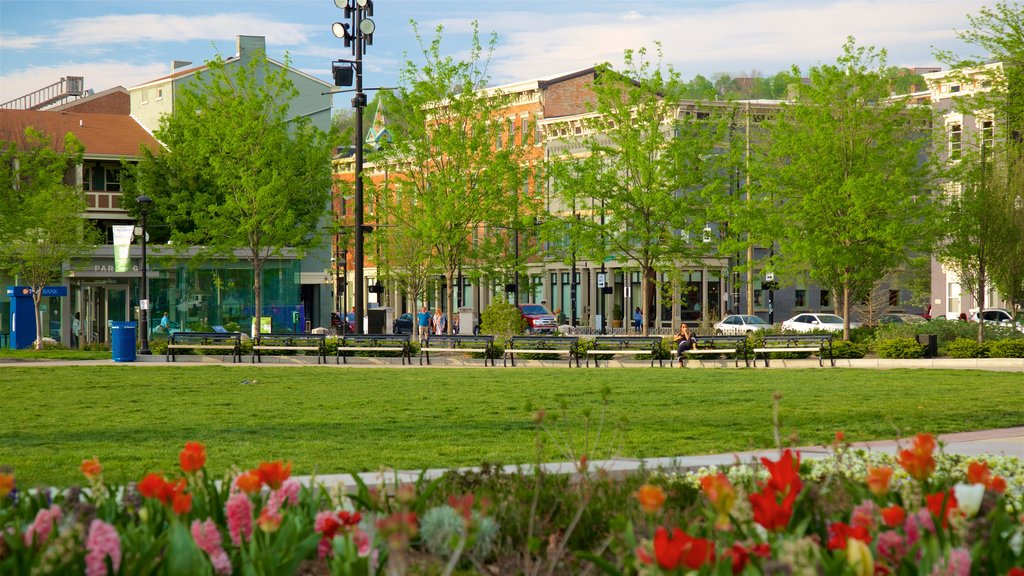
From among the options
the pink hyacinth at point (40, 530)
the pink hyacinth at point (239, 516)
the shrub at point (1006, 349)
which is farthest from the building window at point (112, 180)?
the pink hyacinth at point (239, 516)

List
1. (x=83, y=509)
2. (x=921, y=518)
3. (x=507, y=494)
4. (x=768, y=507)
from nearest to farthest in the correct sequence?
(x=768, y=507) < (x=921, y=518) < (x=83, y=509) < (x=507, y=494)

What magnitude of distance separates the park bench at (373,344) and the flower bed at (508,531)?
2900 cm

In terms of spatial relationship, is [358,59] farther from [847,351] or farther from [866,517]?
[866,517]

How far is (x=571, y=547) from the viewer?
644 centimetres

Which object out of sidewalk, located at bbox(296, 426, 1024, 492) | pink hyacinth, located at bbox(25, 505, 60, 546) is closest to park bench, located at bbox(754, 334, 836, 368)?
sidewalk, located at bbox(296, 426, 1024, 492)

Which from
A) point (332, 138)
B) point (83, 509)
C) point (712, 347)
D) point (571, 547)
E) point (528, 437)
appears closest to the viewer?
point (83, 509)

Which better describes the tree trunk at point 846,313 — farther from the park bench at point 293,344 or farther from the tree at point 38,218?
the tree at point 38,218

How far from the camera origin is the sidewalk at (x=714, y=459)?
329 inches

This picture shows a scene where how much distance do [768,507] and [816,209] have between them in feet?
129

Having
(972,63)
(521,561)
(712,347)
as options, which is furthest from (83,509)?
(972,63)

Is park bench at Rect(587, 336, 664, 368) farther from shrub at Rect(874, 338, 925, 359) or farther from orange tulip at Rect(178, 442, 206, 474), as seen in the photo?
orange tulip at Rect(178, 442, 206, 474)

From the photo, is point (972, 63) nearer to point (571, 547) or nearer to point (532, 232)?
point (532, 232)

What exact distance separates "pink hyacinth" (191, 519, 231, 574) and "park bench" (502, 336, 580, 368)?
29737 mm

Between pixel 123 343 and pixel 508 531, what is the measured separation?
29.7m
